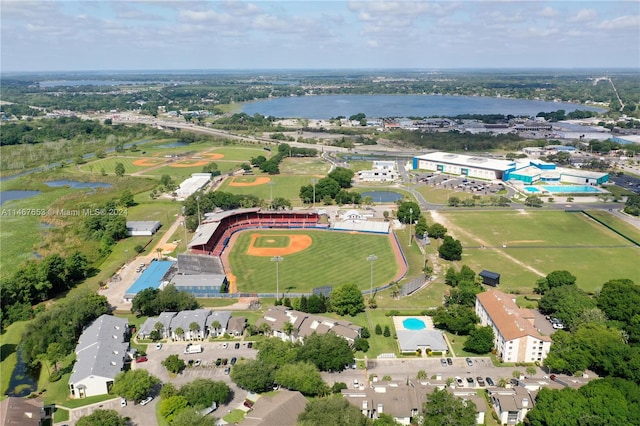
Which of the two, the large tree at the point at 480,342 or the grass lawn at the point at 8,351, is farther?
the large tree at the point at 480,342

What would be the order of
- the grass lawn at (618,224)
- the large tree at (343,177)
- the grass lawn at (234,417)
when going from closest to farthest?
the grass lawn at (234,417) → the grass lawn at (618,224) → the large tree at (343,177)

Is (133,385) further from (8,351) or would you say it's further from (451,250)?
(451,250)

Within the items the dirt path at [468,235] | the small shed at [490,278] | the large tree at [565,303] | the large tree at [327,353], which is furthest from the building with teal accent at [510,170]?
the large tree at [327,353]

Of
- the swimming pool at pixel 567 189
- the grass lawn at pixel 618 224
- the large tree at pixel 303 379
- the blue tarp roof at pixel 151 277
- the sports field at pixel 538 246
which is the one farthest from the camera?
the swimming pool at pixel 567 189

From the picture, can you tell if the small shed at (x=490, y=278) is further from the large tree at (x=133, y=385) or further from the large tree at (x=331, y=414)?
the large tree at (x=133, y=385)

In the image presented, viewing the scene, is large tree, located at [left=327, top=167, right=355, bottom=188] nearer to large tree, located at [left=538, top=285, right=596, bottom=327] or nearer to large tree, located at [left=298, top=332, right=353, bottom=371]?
large tree, located at [left=538, top=285, right=596, bottom=327]
